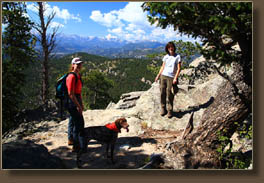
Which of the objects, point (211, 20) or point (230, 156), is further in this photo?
point (230, 156)

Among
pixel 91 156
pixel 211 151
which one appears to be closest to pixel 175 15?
pixel 211 151

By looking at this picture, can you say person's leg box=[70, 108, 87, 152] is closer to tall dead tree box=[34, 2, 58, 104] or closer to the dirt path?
the dirt path

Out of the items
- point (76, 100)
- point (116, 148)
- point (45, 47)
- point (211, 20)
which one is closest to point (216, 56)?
point (211, 20)

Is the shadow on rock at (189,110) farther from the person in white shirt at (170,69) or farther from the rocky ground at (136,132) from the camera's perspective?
the person in white shirt at (170,69)

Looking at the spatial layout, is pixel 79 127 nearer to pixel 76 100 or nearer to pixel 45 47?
pixel 76 100

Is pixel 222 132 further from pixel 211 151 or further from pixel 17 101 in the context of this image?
pixel 17 101

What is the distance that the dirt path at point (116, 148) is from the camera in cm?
475

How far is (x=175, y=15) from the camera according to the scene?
3.47 meters

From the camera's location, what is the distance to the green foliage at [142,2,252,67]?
3.23 metres

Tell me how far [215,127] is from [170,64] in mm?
2524

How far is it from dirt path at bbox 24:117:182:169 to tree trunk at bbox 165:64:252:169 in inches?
34.6

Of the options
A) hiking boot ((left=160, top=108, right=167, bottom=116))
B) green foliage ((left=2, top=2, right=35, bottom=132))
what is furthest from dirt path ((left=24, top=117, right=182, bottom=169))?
green foliage ((left=2, top=2, right=35, bottom=132))

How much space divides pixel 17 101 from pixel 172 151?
501cm

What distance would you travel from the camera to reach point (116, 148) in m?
5.60
